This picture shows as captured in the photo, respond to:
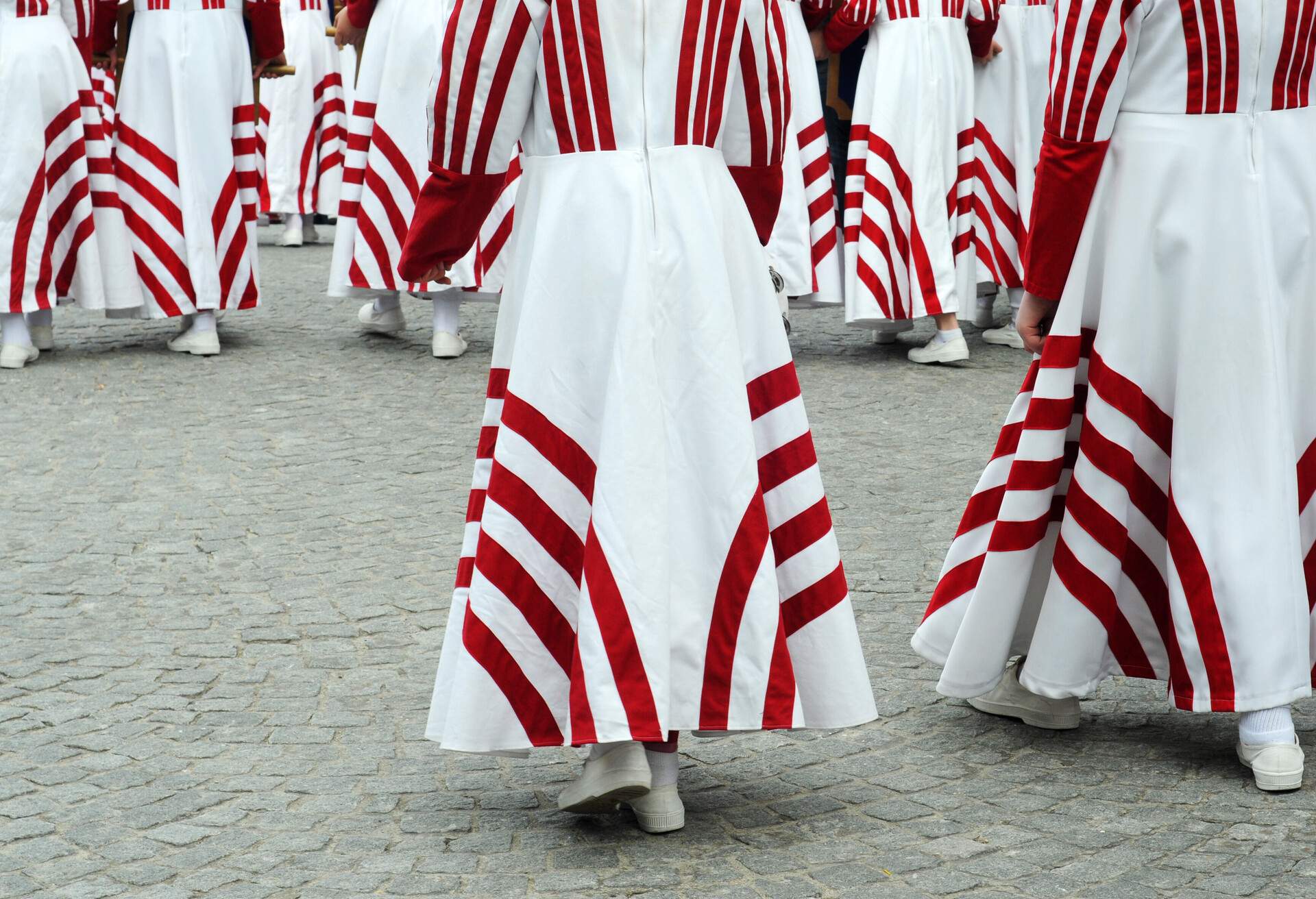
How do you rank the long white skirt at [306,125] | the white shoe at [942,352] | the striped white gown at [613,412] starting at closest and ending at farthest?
the striped white gown at [613,412] < the white shoe at [942,352] < the long white skirt at [306,125]

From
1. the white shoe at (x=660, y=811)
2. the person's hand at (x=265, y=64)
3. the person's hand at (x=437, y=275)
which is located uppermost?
the person's hand at (x=265, y=64)

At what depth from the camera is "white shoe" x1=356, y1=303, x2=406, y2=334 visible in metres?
9.12

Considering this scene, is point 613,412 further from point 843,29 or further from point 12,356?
point 12,356

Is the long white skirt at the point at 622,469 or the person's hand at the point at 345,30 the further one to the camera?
the person's hand at the point at 345,30

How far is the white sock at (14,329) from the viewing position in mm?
8391

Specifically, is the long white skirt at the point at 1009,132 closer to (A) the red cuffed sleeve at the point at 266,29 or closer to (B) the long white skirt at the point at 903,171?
(B) the long white skirt at the point at 903,171

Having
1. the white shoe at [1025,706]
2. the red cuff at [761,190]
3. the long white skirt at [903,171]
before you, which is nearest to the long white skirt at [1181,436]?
the white shoe at [1025,706]

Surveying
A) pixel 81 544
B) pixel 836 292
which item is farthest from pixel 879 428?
pixel 81 544

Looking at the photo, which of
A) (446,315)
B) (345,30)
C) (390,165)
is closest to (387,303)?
(446,315)

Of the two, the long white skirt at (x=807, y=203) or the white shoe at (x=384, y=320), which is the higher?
the long white skirt at (x=807, y=203)

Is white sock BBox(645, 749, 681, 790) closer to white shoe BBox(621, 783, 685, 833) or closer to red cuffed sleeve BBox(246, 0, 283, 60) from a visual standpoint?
white shoe BBox(621, 783, 685, 833)

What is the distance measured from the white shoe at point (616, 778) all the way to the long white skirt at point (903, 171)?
5.25m

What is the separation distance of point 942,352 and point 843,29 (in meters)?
1.56

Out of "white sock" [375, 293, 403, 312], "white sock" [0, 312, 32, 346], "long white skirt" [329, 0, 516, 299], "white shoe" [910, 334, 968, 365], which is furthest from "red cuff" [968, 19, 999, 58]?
"white sock" [0, 312, 32, 346]
